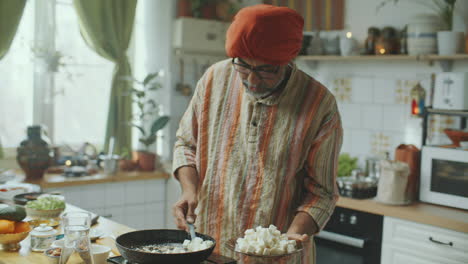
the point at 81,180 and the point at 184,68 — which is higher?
the point at 184,68

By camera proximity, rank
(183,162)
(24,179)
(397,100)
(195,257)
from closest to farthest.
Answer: (195,257) → (183,162) → (24,179) → (397,100)

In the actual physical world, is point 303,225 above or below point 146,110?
below

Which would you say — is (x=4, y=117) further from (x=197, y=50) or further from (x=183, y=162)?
(x=183, y=162)

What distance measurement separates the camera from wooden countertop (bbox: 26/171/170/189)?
3.62 metres

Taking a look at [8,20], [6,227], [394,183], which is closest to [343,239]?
[394,183]

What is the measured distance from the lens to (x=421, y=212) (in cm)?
311

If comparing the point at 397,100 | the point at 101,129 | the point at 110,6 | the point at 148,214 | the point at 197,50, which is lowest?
the point at 148,214

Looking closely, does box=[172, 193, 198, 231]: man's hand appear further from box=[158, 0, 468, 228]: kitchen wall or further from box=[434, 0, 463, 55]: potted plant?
box=[158, 0, 468, 228]: kitchen wall

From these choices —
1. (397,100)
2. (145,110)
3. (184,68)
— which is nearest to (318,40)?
(397,100)

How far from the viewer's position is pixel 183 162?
2016 millimetres

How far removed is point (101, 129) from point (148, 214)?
2.55ft

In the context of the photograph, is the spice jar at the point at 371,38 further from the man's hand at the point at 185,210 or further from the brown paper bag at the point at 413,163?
the man's hand at the point at 185,210

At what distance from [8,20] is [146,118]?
1.24 meters

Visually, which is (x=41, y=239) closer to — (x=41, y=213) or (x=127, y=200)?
(x=41, y=213)
